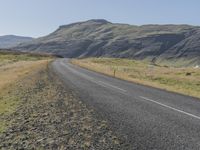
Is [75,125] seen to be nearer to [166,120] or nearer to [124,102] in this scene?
[166,120]

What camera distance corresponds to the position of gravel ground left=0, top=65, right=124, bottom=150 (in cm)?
1079

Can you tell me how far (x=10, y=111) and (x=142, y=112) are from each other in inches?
258

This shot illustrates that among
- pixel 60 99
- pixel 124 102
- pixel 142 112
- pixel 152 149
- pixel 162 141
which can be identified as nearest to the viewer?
pixel 152 149

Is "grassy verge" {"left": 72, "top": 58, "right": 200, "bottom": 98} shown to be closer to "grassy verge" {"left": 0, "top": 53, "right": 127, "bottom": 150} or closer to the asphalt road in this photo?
the asphalt road

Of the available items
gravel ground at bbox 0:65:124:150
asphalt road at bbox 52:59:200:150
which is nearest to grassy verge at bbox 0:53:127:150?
gravel ground at bbox 0:65:124:150

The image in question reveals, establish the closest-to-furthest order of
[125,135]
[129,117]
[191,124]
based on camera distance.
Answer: [125,135]
[191,124]
[129,117]

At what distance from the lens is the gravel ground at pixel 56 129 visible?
35.4ft

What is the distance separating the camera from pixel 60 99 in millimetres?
21766

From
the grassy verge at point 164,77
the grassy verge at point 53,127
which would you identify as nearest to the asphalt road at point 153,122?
the grassy verge at point 53,127

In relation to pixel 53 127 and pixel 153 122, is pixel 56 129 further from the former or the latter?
pixel 153 122

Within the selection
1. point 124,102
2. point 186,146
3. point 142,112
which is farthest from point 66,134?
point 124,102

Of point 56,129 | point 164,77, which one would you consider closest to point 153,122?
point 56,129

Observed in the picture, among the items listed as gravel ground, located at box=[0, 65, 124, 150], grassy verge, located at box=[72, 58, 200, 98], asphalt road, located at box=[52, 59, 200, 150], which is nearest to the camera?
asphalt road, located at box=[52, 59, 200, 150]

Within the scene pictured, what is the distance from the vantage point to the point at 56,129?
1298 centimetres
